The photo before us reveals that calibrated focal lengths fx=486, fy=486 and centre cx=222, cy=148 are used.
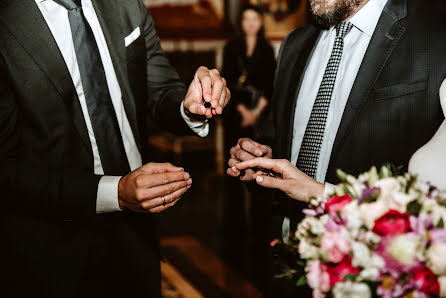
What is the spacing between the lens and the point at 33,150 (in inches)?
67.2

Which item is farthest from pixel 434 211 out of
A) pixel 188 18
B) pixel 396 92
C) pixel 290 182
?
pixel 188 18

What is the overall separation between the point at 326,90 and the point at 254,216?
3.21m

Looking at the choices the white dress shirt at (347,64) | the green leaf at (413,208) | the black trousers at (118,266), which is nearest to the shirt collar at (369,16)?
the white dress shirt at (347,64)

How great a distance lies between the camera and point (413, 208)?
108 centimetres

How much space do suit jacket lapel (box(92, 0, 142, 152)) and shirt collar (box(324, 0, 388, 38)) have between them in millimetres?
942

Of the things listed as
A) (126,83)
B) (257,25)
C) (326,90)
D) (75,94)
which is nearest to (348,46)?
(326,90)

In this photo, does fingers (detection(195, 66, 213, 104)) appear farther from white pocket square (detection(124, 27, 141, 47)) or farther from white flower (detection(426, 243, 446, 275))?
white flower (detection(426, 243, 446, 275))

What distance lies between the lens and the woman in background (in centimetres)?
464

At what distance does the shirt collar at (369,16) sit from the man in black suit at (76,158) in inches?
23.9

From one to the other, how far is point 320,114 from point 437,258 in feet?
3.29

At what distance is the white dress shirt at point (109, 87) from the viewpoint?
1.68 m

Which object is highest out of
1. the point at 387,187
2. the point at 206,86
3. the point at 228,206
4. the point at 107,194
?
the point at 206,86

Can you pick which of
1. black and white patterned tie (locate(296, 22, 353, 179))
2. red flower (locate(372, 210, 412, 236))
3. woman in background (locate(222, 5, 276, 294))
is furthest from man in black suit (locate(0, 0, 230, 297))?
woman in background (locate(222, 5, 276, 294))

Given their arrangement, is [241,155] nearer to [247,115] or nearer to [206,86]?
[206,86]
